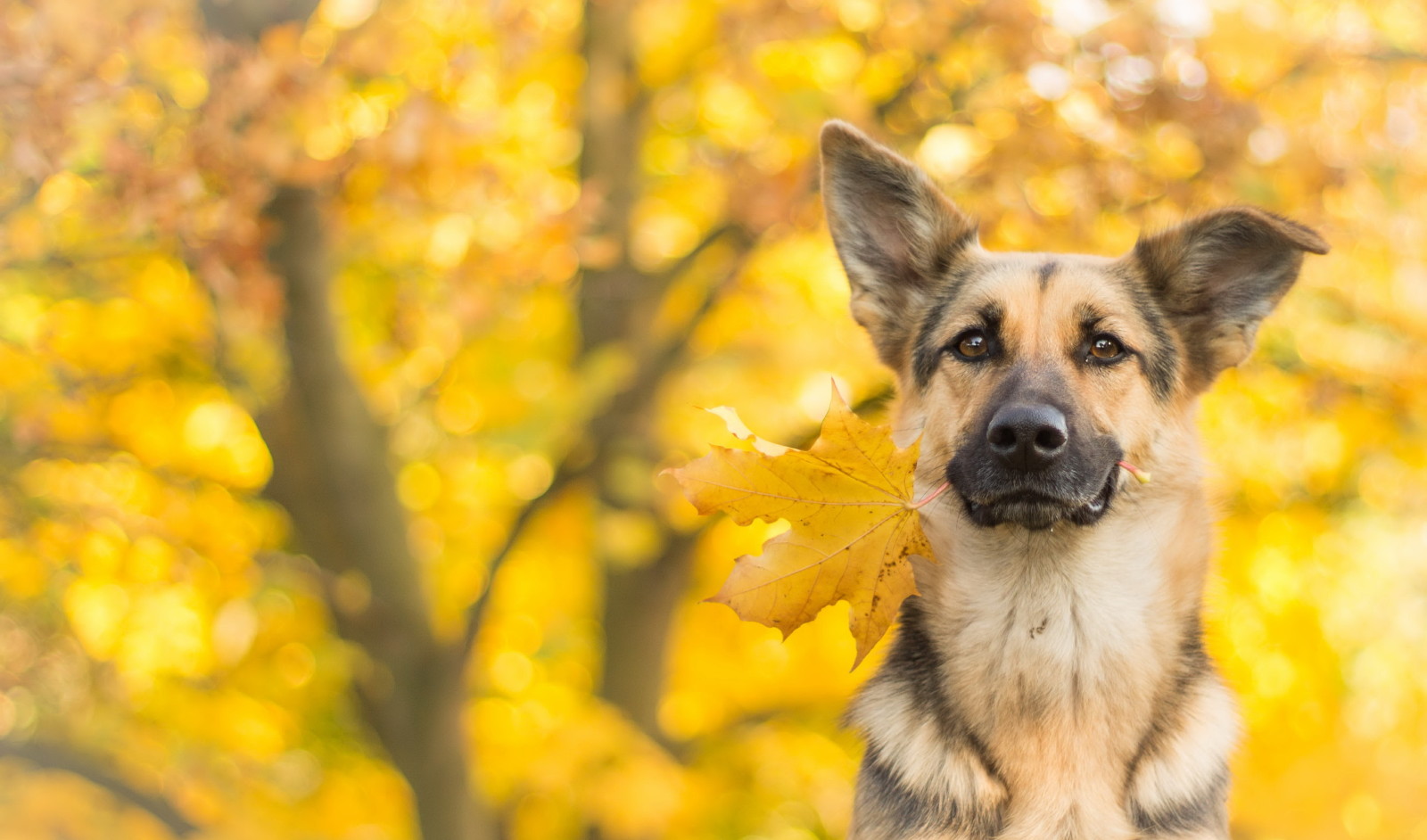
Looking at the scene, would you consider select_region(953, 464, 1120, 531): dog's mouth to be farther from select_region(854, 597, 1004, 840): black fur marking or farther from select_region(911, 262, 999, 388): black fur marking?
select_region(911, 262, 999, 388): black fur marking

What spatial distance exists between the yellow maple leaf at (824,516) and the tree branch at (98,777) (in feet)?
21.8

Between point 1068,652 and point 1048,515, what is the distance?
0.39 meters

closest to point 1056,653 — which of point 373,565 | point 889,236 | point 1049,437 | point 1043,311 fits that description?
point 1049,437

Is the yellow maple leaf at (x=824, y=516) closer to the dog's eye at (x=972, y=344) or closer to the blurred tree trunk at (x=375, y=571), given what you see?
the dog's eye at (x=972, y=344)

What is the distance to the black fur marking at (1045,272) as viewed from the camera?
3312 millimetres

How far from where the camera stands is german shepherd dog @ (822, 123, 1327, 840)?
273cm

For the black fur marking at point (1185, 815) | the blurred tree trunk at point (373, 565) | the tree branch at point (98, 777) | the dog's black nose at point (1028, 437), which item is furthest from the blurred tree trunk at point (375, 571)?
the black fur marking at point (1185, 815)

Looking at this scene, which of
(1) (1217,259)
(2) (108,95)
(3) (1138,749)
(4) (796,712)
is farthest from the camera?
(4) (796,712)

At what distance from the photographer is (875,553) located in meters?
2.56

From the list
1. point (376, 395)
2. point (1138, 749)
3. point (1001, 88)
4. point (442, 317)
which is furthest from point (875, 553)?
point (376, 395)

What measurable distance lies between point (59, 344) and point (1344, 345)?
28.0 ft

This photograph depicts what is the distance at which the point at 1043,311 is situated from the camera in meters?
3.24

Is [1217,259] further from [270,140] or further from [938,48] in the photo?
[270,140]

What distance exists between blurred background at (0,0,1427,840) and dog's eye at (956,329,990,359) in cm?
86
